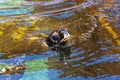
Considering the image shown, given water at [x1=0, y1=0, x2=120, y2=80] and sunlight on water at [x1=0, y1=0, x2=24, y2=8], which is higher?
sunlight on water at [x1=0, y1=0, x2=24, y2=8]

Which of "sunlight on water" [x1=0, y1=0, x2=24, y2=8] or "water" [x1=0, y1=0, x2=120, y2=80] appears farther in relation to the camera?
"sunlight on water" [x1=0, y1=0, x2=24, y2=8]

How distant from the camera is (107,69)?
404cm

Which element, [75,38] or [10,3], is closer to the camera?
[75,38]

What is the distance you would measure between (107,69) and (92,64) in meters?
0.23

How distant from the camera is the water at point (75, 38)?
398cm

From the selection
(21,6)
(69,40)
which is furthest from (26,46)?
(21,6)

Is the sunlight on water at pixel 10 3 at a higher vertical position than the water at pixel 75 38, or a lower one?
higher

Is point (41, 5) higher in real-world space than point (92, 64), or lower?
higher

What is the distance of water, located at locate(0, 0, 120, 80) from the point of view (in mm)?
3984

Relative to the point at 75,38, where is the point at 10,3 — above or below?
above

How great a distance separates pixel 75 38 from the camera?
4.99 m

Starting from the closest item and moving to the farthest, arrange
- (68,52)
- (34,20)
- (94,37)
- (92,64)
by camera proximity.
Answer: (92,64) < (68,52) < (94,37) < (34,20)

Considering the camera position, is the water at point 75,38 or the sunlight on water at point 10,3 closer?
the water at point 75,38

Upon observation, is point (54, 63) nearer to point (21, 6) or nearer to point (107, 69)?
point (107, 69)
